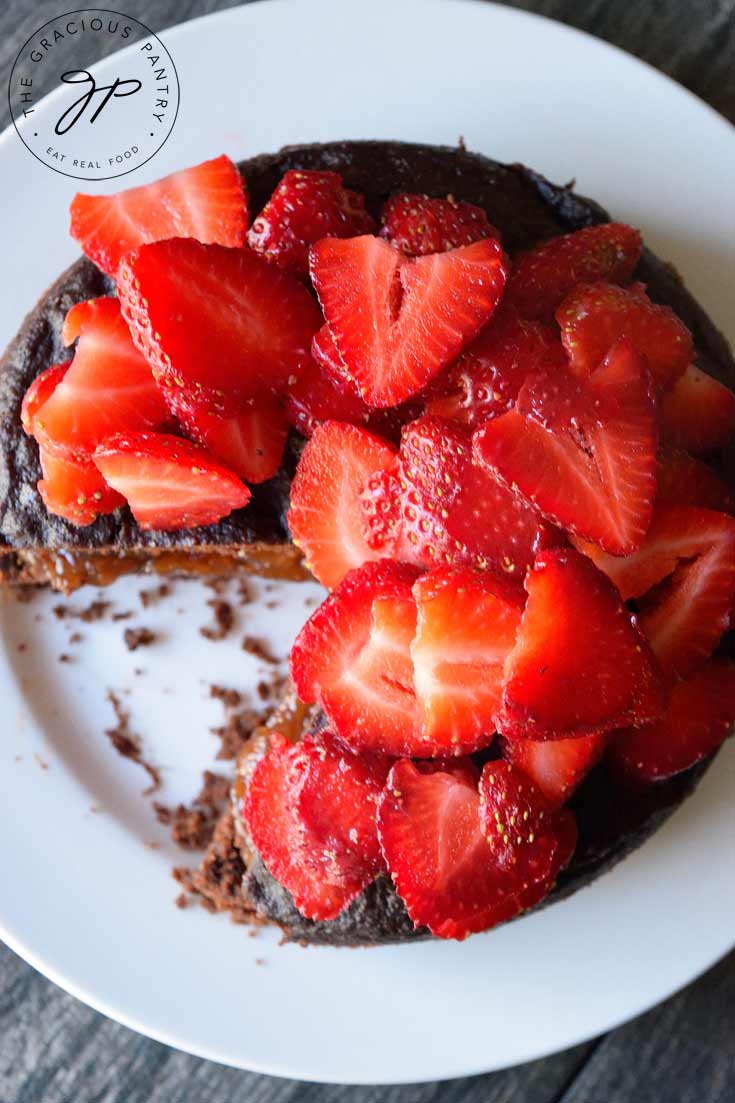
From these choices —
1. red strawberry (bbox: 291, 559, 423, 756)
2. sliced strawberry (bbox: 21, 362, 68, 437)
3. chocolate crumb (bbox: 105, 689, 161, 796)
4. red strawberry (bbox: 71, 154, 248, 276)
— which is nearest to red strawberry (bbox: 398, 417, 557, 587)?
red strawberry (bbox: 291, 559, 423, 756)

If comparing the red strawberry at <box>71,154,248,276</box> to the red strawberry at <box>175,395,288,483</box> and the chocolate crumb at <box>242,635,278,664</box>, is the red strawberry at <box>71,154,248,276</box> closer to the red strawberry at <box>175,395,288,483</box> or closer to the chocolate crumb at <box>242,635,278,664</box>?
the red strawberry at <box>175,395,288,483</box>

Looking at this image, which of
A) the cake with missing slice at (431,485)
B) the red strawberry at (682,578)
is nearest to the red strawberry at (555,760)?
the cake with missing slice at (431,485)

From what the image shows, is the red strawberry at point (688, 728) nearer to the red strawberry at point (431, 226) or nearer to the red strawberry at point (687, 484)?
the red strawberry at point (687, 484)

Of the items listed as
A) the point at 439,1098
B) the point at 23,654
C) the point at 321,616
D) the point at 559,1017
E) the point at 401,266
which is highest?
the point at 401,266

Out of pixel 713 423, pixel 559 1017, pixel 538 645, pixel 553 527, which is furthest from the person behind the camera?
pixel 559 1017

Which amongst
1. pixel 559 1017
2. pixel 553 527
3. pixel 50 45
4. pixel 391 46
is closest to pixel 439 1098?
pixel 559 1017

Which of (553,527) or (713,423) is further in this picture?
(713,423)

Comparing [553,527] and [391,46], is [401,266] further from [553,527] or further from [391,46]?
[391,46]
